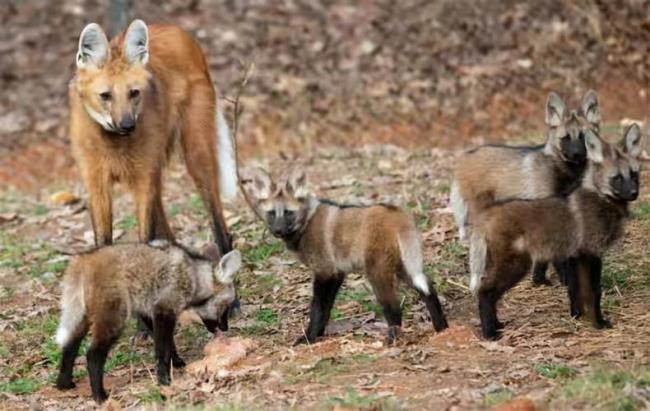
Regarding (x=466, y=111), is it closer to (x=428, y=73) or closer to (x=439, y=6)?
(x=428, y=73)

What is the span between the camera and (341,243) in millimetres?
6305

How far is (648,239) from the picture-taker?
7578 millimetres

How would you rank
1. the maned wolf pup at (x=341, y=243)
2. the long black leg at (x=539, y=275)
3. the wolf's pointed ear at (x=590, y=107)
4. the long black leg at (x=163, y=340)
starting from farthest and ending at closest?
1. the wolf's pointed ear at (x=590, y=107)
2. the long black leg at (x=539, y=275)
3. the maned wolf pup at (x=341, y=243)
4. the long black leg at (x=163, y=340)

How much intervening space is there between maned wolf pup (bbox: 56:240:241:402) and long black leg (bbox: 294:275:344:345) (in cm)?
52

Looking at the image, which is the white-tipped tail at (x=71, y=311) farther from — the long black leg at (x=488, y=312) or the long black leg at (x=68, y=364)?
the long black leg at (x=488, y=312)

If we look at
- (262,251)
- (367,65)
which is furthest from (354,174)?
(367,65)

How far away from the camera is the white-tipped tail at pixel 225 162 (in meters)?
8.26

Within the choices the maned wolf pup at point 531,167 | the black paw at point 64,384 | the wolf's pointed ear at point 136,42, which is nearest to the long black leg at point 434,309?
the maned wolf pup at point 531,167

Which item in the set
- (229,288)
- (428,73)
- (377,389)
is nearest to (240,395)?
(377,389)

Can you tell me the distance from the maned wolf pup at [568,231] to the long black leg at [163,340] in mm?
1635

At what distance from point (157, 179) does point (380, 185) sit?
2877 millimetres

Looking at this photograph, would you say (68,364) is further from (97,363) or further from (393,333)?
(393,333)

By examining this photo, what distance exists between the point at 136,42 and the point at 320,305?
7.06 ft

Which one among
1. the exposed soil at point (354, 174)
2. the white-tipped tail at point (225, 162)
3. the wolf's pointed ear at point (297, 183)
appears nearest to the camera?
the exposed soil at point (354, 174)
